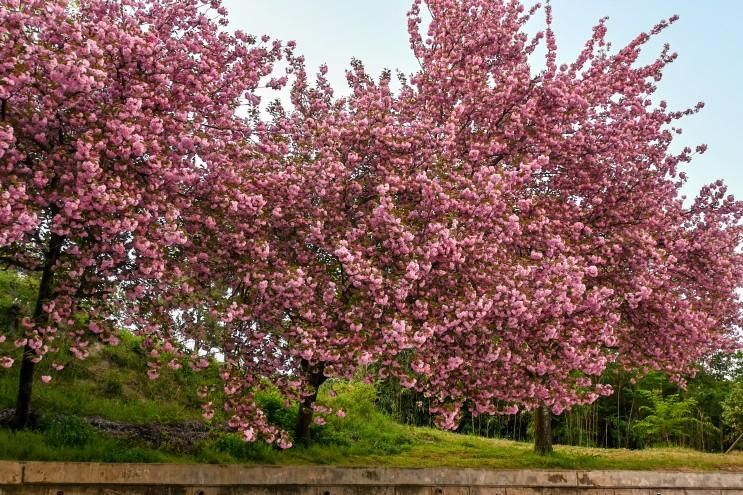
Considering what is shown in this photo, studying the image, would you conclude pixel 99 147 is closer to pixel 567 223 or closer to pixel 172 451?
pixel 172 451

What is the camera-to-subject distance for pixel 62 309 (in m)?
11.6

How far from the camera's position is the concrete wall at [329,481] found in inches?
445

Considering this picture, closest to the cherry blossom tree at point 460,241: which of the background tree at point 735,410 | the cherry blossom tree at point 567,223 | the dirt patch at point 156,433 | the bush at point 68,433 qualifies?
the cherry blossom tree at point 567,223

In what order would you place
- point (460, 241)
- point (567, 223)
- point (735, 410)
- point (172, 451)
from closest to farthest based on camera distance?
point (460, 241)
point (172, 451)
point (567, 223)
point (735, 410)

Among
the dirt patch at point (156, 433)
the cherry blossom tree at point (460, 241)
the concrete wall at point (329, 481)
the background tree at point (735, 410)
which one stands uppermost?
the cherry blossom tree at point (460, 241)

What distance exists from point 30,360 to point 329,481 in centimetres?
644

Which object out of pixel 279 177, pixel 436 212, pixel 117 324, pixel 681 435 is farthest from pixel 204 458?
pixel 681 435

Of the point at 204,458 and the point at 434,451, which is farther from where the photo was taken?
the point at 434,451

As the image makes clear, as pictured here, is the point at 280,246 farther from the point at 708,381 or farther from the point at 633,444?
the point at 708,381

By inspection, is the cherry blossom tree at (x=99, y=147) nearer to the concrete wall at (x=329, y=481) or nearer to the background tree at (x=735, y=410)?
the concrete wall at (x=329, y=481)

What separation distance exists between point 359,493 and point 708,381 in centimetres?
3485

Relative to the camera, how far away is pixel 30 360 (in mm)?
12906

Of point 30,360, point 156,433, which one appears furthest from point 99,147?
point 156,433

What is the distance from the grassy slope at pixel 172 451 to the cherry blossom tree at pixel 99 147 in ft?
5.65
